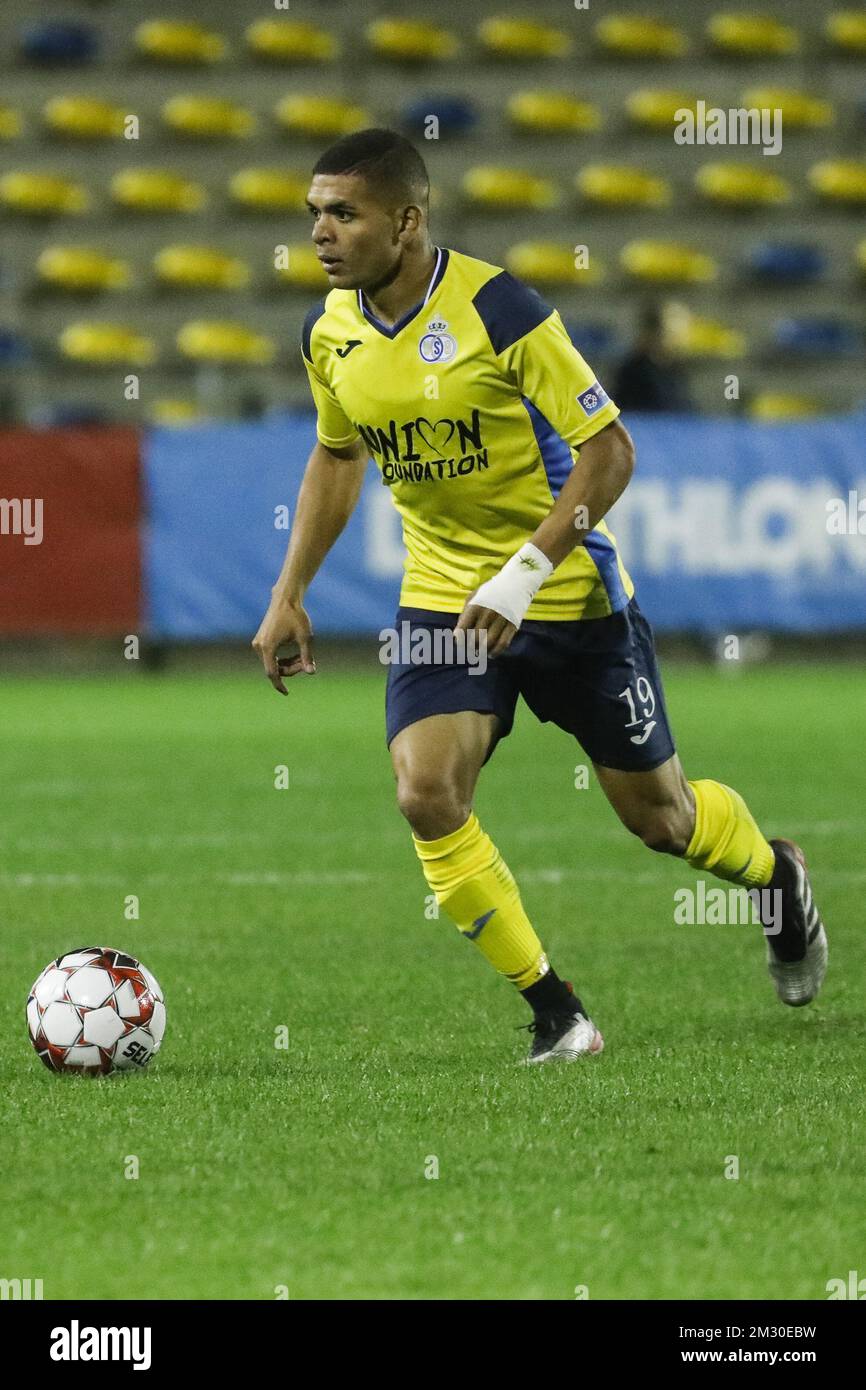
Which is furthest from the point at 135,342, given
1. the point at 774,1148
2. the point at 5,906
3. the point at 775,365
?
the point at 774,1148

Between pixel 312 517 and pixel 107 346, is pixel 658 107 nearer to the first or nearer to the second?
pixel 107 346

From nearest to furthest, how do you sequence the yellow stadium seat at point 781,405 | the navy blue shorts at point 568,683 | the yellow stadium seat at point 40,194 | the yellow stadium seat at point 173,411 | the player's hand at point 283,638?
the navy blue shorts at point 568,683, the player's hand at point 283,638, the yellow stadium seat at point 173,411, the yellow stadium seat at point 781,405, the yellow stadium seat at point 40,194

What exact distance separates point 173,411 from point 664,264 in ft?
15.6

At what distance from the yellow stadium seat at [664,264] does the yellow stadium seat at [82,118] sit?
499 cm

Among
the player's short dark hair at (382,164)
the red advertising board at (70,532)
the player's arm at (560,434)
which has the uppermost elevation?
the red advertising board at (70,532)

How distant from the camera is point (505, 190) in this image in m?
20.9

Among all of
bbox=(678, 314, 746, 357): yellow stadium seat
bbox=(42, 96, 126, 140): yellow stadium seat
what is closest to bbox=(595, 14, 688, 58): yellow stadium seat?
bbox=(678, 314, 746, 357): yellow stadium seat

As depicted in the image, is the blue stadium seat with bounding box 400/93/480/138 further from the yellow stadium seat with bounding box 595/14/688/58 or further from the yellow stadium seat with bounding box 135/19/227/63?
the yellow stadium seat with bounding box 135/19/227/63

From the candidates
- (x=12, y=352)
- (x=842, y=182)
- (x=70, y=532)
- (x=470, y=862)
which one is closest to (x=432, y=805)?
(x=470, y=862)

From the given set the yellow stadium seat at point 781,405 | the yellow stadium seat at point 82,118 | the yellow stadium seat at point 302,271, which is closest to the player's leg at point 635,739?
the yellow stadium seat at point 781,405

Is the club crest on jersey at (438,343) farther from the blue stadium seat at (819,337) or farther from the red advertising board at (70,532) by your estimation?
the blue stadium seat at (819,337)

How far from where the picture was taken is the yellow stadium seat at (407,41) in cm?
2159

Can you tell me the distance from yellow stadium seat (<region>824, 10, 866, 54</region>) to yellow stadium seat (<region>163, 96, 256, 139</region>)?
554cm

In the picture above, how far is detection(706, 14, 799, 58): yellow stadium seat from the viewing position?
2142cm
